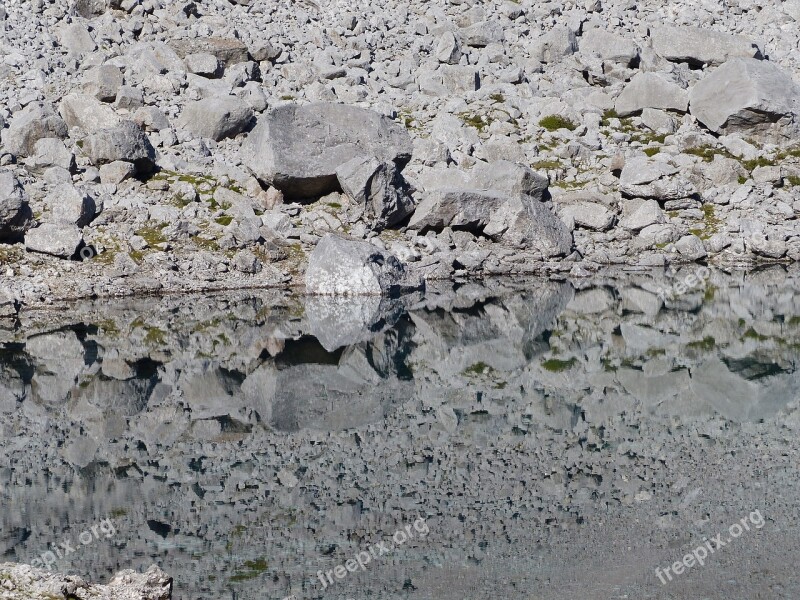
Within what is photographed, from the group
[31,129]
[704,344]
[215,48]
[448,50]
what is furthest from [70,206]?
[448,50]

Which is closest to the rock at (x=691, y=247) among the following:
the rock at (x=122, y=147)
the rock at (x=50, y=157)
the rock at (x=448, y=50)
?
the rock at (x=448, y=50)

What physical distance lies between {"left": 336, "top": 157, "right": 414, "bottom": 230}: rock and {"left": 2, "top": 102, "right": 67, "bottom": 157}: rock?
611 inches

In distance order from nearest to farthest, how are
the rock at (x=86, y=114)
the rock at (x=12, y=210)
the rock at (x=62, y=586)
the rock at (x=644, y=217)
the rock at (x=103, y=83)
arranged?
the rock at (x=62, y=586), the rock at (x=12, y=210), the rock at (x=644, y=217), the rock at (x=86, y=114), the rock at (x=103, y=83)

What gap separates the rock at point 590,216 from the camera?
47.9 metres

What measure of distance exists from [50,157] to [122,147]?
3.60 meters

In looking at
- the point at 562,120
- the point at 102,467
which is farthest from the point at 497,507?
the point at 562,120

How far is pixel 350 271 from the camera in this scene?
132 feet

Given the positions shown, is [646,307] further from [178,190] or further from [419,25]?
[419,25]

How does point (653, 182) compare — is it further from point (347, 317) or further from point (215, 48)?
point (215, 48)

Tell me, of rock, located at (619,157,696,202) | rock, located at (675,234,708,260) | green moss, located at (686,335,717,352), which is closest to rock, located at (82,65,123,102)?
rock, located at (619,157,696,202)

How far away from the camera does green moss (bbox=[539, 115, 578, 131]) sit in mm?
56062

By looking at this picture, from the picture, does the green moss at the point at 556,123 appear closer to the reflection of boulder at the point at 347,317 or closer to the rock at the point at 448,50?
the rock at the point at 448,50

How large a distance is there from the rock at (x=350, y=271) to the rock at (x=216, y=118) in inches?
537

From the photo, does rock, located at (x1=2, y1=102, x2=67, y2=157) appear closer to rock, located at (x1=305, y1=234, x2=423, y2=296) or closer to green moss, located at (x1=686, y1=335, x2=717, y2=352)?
rock, located at (x1=305, y1=234, x2=423, y2=296)
